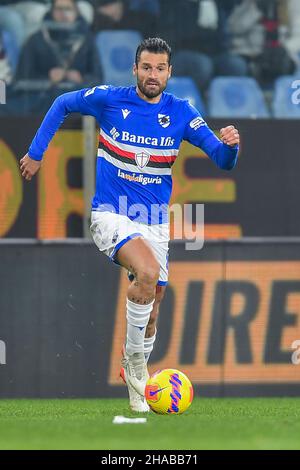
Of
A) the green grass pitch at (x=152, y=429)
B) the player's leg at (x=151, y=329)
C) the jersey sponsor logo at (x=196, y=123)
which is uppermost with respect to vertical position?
the jersey sponsor logo at (x=196, y=123)

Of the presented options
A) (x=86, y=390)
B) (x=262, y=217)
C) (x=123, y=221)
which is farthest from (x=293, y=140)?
(x=123, y=221)

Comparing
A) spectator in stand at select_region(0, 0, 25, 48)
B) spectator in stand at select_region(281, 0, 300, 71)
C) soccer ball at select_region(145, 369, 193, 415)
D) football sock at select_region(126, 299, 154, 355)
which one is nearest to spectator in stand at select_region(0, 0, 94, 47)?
spectator in stand at select_region(0, 0, 25, 48)

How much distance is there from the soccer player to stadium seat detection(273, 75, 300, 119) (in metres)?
4.14

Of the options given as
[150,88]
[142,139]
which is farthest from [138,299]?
[150,88]

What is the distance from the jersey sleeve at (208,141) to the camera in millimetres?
7801

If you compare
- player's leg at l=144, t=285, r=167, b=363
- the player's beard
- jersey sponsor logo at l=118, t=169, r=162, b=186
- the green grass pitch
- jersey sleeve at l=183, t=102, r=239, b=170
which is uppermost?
the player's beard

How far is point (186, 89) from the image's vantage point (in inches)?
472

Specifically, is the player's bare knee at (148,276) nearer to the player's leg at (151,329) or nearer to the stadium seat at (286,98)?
the player's leg at (151,329)

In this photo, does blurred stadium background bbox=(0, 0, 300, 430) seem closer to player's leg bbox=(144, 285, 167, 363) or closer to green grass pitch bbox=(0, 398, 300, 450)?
green grass pitch bbox=(0, 398, 300, 450)

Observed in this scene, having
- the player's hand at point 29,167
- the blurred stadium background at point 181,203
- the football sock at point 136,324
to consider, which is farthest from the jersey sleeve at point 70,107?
the blurred stadium background at point 181,203

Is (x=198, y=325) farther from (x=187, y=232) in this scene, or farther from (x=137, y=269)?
(x=137, y=269)

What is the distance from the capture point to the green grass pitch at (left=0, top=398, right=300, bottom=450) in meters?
6.00

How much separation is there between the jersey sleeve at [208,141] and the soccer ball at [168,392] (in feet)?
4.36

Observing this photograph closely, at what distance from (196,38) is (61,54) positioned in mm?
1267
